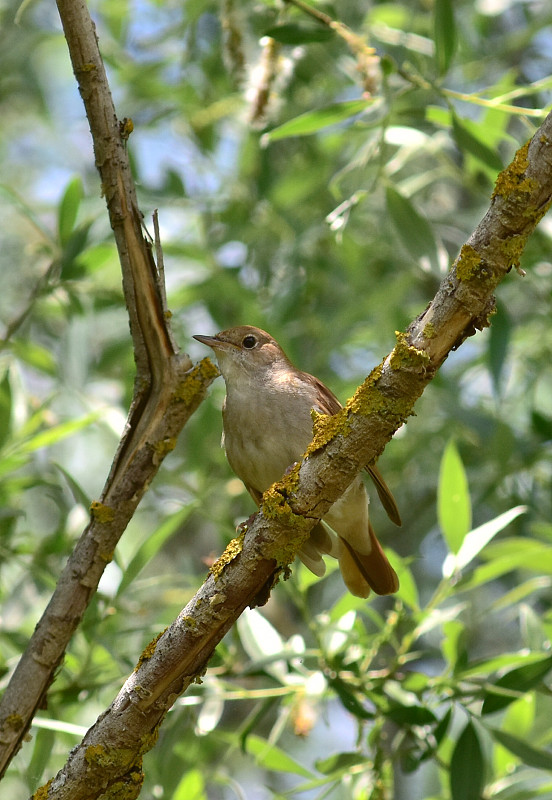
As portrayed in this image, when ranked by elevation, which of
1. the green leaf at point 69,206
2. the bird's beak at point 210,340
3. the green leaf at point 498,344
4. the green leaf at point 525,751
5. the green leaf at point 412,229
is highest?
the green leaf at point 69,206

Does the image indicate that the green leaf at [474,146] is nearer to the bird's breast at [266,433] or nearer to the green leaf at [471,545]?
the bird's breast at [266,433]

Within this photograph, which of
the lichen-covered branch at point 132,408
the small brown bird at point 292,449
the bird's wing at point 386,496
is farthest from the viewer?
the small brown bird at point 292,449

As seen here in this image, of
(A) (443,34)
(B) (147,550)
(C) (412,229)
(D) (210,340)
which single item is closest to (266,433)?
(B) (147,550)

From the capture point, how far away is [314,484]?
2.60 m

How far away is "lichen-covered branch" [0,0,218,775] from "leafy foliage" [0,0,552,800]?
0.40 meters

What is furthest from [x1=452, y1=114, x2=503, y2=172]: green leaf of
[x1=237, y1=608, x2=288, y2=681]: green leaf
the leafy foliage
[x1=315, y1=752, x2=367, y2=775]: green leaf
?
[x1=315, y1=752, x2=367, y2=775]: green leaf

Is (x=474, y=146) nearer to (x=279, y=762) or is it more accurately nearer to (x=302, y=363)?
(x=302, y=363)

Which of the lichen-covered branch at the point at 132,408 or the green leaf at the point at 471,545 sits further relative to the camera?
the green leaf at the point at 471,545

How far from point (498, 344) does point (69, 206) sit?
205cm

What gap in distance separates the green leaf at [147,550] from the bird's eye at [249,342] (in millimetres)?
908

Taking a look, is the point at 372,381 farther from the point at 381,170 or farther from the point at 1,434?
the point at 1,434

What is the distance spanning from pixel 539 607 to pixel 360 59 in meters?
3.69

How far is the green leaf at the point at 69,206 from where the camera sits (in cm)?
396

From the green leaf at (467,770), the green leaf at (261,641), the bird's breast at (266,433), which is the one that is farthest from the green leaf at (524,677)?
the bird's breast at (266,433)
